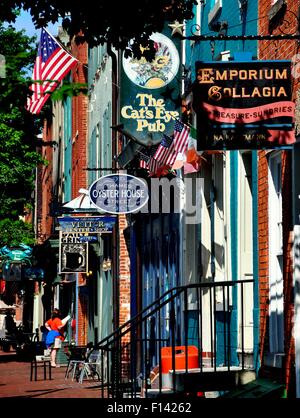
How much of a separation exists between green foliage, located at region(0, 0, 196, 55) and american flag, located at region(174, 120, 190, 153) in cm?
687

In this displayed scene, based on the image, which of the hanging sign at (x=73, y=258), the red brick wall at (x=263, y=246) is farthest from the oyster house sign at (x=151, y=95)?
the hanging sign at (x=73, y=258)

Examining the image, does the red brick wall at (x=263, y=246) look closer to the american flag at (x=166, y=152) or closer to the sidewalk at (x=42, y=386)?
the american flag at (x=166, y=152)

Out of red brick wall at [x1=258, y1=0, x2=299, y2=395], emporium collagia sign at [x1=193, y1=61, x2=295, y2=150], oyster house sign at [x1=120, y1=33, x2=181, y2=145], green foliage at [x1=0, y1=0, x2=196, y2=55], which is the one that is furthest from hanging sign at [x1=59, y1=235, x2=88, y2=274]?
green foliage at [x1=0, y1=0, x2=196, y2=55]

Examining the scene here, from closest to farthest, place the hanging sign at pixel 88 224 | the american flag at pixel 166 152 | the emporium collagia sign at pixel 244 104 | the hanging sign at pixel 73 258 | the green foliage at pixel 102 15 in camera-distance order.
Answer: the green foliage at pixel 102 15, the emporium collagia sign at pixel 244 104, the american flag at pixel 166 152, the hanging sign at pixel 88 224, the hanging sign at pixel 73 258

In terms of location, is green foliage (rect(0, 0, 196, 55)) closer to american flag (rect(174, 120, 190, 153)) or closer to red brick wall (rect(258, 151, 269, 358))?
red brick wall (rect(258, 151, 269, 358))

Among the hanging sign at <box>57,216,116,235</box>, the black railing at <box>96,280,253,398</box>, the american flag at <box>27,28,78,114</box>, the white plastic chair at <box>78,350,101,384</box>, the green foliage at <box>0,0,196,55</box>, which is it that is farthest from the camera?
the hanging sign at <box>57,216,116,235</box>

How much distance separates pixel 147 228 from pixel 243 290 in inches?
420

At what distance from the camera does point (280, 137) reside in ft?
39.3

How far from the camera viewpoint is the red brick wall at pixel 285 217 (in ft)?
42.7

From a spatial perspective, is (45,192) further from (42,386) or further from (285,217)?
(285,217)

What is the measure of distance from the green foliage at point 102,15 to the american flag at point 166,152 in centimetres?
739

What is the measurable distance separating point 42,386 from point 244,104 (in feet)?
51.7

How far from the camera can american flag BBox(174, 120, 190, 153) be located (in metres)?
18.9

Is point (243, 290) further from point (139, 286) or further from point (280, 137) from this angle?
point (139, 286)
